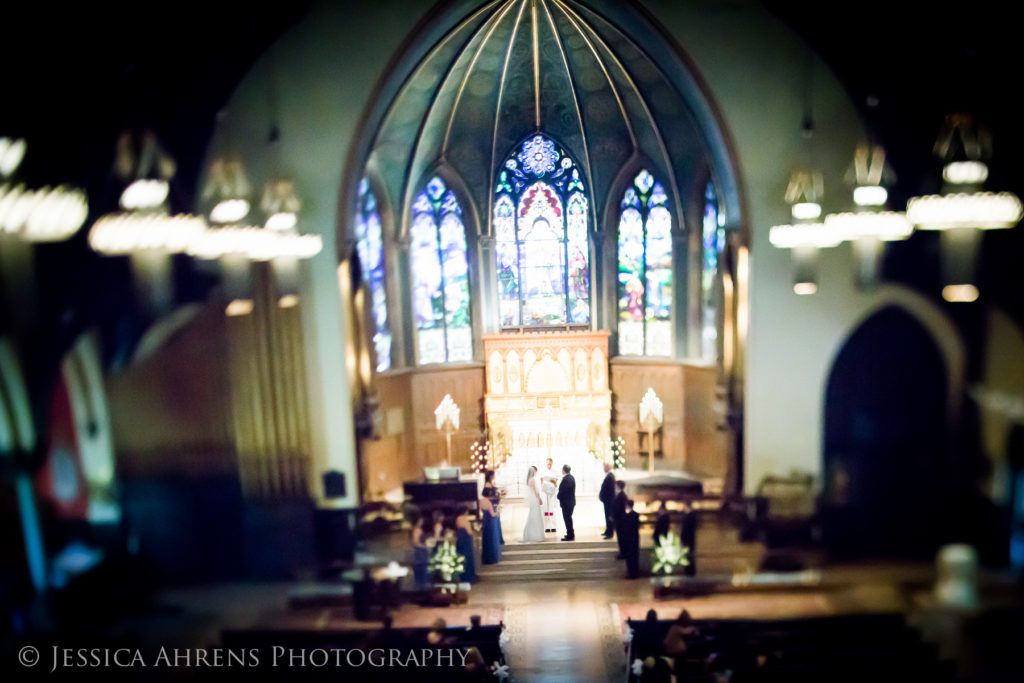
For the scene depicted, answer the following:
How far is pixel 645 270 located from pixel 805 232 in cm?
544

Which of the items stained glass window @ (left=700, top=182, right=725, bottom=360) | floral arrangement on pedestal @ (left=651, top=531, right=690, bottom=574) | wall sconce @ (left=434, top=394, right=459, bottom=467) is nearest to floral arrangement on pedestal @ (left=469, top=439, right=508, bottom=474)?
wall sconce @ (left=434, top=394, right=459, bottom=467)

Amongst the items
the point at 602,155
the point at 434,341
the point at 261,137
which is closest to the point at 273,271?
the point at 261,137

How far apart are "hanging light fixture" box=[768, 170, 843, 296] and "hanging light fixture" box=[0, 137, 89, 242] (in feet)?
24.5

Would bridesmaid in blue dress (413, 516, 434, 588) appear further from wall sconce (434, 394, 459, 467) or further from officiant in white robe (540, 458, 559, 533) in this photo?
wall sconce (434, 394, 459, 467)

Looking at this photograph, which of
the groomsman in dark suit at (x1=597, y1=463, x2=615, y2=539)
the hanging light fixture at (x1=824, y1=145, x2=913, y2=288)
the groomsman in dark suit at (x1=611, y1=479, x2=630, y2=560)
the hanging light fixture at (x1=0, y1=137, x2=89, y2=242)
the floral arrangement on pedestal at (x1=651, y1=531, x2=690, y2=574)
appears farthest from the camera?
the groomsman in dark suit at (x1=597, y1=463, x2=615, y2=539)

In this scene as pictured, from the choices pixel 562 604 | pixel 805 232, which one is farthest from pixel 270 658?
pixel 805 232

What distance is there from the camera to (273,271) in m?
7.54

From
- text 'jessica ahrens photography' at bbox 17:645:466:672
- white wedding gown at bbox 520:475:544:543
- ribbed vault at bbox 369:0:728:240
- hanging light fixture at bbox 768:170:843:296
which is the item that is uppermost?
ribbed vault at bbox 369:0:728:240

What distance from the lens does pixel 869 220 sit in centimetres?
703

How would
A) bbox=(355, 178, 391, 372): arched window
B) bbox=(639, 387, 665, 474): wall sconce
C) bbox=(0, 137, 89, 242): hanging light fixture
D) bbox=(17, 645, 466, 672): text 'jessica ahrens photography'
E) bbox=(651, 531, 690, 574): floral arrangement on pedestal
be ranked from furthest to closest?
1. bbox=(639, 387, 665, 474): wall sconce
2. bbox=(355, 178, 391, 372): arched window
3. bbox=(651, 531, 690, 574): floral arrangement on pedestal
4. bbox=(17, 645, 466, 672): text 'jessica ahrens photography'
5. bbox=(0, 137, 89, 242): hanging light fixture

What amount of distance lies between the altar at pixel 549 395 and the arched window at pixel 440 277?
4.47 feet

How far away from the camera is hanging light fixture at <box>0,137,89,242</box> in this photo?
17.5 feet

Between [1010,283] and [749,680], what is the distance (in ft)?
16.9

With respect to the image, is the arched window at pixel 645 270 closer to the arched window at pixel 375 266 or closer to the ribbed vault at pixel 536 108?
the ribbed vault at pixel 536 108
